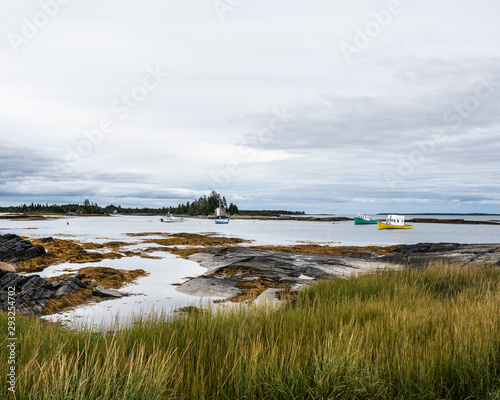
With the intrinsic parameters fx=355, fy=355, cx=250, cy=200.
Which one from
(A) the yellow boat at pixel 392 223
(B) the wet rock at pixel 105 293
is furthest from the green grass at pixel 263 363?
(A) the yellow boat at pixel 392 223

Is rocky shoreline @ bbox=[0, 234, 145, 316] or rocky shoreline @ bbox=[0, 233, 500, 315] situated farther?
rocky shoreline @ bbox=[0, 233, 500, 315]

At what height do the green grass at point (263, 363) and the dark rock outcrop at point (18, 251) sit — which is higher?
the green grass at point (263, 363)

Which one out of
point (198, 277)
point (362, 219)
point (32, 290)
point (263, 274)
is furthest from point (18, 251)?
point (362, 219)

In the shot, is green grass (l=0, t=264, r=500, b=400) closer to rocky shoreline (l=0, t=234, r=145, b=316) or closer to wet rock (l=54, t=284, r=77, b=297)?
rocky shoreline (l=0, t=234, r=145, b=316)

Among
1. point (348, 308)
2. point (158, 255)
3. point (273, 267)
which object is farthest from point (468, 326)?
point (158, 255)

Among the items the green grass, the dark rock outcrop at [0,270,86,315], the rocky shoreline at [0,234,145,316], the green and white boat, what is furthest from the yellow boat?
the green grass

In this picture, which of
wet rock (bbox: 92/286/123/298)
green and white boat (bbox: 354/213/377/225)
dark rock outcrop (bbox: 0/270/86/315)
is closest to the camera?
dark rock outcrop (bbox: 0/270/86/315)

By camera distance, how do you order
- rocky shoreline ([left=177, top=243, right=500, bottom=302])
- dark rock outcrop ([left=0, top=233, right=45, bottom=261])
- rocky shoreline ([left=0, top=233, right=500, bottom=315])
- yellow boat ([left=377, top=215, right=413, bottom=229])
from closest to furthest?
rocky shoreline ([left=0, top=233, right=500, bottom=315]) < rocky shoreline ([left=177, top=243, right=500, bottom=302]) < dark rock outcrop ([left=0, top=233, right=45, bottom=261]) < yellow boat ([left=377, top=215, right=413, bottom=229])

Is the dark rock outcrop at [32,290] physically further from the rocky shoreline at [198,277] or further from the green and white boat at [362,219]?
the green and white boat at [362,219]

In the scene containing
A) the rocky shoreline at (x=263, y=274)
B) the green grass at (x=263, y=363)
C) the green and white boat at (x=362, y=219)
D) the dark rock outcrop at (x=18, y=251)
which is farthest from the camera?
the green and white boat at (x=362, y=219)

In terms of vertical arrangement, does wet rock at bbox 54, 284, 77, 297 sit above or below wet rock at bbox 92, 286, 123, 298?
above

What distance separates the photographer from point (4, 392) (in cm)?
351

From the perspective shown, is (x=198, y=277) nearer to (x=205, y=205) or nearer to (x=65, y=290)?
(x=65, y=290)

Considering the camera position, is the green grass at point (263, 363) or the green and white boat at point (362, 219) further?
the green and white boat at point (362, 219)
